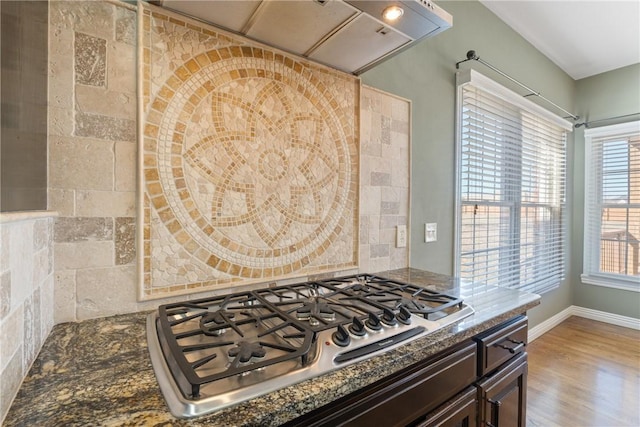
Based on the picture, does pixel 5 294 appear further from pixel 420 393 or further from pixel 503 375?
pixel 503 375

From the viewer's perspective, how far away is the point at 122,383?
56 cm

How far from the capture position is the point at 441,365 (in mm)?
834

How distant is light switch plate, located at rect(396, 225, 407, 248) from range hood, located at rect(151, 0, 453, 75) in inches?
34.7

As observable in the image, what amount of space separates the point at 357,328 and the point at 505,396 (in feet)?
2.53

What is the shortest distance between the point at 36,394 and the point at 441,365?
92 cm

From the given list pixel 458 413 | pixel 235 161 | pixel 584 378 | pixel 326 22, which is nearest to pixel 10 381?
pixel 235 161

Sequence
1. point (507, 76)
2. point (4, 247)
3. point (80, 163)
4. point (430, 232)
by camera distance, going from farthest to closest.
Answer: point (507, 76)
point (430, 232)
point (80, 163)
point (4, 247)

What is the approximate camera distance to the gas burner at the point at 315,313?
846 mm

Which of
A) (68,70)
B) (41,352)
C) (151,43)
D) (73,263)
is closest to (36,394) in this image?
(41,352)

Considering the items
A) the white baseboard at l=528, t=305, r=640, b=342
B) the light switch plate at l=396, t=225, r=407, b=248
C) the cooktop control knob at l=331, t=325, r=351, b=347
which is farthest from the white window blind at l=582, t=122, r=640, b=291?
the cooktop control knob at l=331, t=325, r=351, b=347

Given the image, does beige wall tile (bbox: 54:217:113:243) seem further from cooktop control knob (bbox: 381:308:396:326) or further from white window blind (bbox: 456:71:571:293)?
white window blind (bbox: 456:71:571:293)

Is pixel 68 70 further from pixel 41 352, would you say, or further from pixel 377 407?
pixel 377 407

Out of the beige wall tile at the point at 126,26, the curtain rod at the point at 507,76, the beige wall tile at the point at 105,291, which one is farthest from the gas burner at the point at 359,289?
the curtain rod at the point at 507,76

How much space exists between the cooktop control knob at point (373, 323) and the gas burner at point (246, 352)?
0.29 meters
